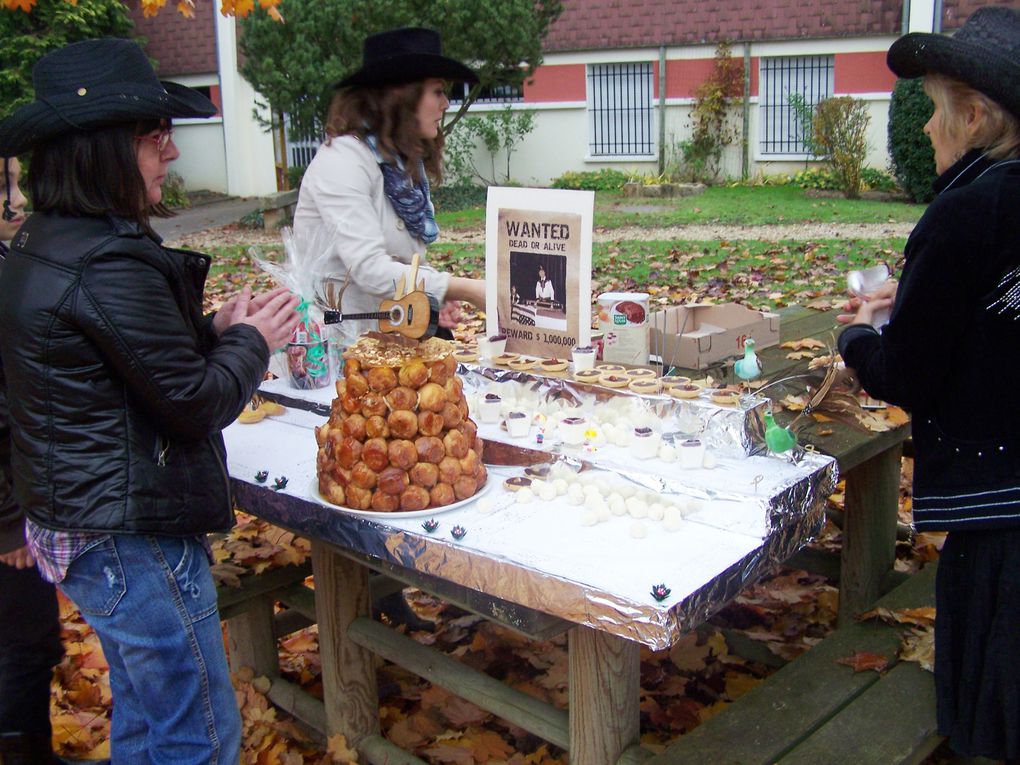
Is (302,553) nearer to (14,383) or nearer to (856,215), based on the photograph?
(14,383)

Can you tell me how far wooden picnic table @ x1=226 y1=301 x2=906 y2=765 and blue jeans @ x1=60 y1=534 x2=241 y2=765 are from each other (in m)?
0.34

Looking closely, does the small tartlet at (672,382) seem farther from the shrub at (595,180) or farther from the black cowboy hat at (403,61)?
the shrub at (595,180)

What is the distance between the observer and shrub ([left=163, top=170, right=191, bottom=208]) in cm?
1928

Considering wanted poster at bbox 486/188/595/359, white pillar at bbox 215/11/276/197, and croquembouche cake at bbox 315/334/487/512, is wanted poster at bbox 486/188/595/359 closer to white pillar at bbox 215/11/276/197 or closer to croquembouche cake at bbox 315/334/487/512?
croquembouche cake at bbox 315/334/487/512

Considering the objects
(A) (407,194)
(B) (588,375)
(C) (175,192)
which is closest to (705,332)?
(B) (588,375)

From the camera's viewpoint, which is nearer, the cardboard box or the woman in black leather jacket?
the woman in black leather jacket

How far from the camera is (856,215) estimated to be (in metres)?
13.4

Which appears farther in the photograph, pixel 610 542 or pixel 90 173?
pixel 610 542

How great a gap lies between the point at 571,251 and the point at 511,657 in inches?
63.3

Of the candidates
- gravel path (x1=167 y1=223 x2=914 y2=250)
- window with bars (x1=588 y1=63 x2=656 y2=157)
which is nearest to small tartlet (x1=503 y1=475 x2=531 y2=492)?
gravel path (x1=167 y1=223 x2=914 y2=250)

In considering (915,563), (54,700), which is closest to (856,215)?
(915,563)

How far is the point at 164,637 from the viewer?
2.08 meters

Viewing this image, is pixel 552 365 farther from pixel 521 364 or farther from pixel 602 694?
pixel 602 694

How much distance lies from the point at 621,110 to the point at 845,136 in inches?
213
